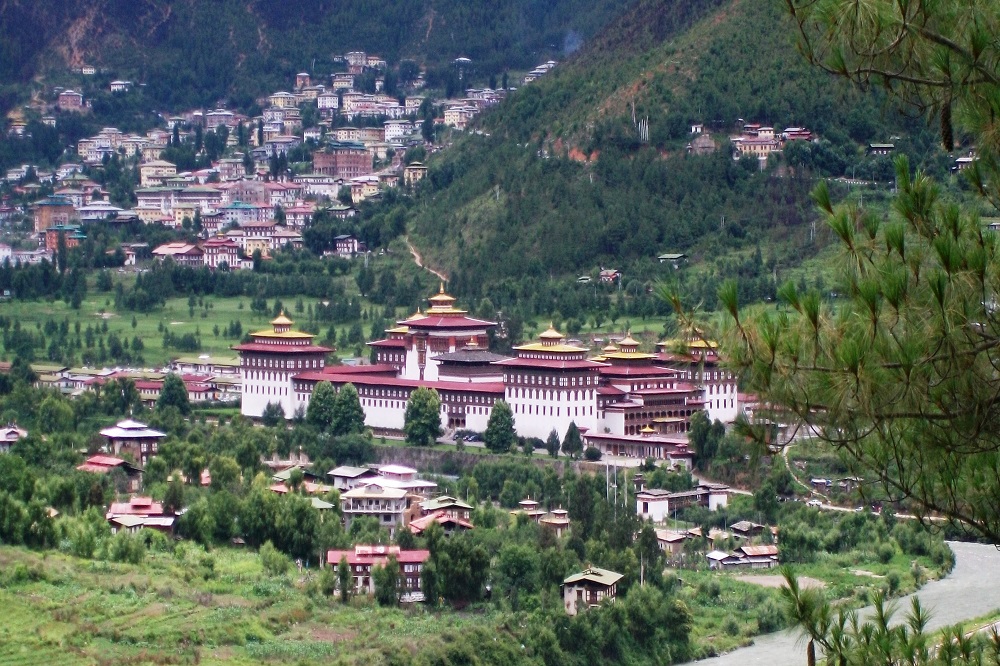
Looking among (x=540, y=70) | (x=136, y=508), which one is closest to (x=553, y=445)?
(x=136, y=508)

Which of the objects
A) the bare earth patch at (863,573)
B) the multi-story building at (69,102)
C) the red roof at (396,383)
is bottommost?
the bare earth patch at (863,573)

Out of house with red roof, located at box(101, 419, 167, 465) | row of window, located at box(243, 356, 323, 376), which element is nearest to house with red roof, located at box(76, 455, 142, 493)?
house with red roof, located at box(101, 419, 167, 465)

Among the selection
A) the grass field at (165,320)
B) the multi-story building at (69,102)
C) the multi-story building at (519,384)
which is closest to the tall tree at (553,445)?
the multi-story building at (519,384)

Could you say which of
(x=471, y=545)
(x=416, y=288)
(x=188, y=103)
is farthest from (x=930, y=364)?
(x=188, y=103)

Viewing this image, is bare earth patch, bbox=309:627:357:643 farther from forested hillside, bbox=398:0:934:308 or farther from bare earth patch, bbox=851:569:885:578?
forested hillside, bbox=398:0:934:308

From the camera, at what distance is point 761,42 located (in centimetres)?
7450

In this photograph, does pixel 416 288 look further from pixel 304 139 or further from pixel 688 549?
pixel 304 139

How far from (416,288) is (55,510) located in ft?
91.5

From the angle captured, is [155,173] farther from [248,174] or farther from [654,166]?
[654,166]

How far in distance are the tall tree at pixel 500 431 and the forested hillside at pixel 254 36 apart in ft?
214

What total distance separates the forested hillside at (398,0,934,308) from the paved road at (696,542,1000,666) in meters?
19.8

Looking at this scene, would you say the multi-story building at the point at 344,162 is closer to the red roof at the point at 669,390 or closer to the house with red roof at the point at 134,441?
the red roof at the point at 669,390

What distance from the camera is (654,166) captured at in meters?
70.5

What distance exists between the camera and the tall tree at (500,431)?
163 ft
